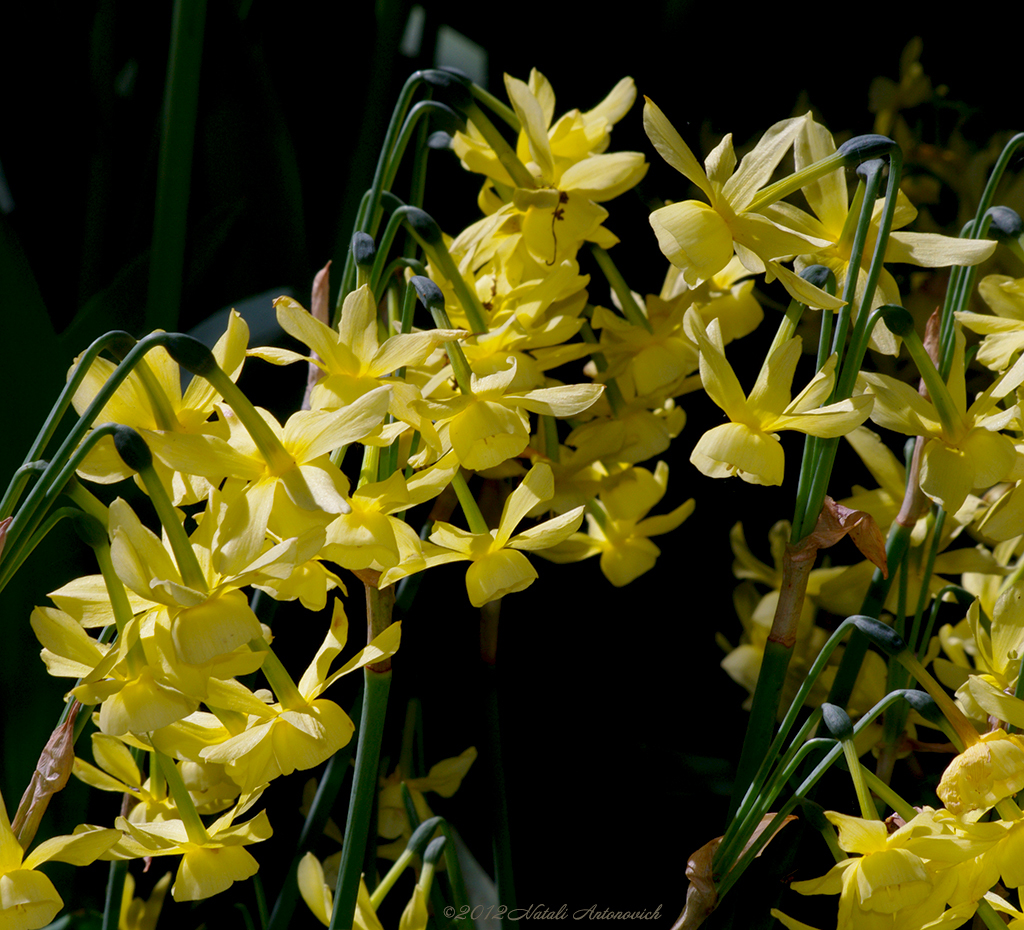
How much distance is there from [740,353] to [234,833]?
0.61m

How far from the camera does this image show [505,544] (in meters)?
0.40

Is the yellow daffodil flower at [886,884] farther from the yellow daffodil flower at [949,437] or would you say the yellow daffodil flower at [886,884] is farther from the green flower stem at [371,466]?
the green flower stem at [371,466]

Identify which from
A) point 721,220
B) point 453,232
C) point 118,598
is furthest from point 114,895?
point 453,232

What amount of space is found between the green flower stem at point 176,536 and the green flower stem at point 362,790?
109 millimetres

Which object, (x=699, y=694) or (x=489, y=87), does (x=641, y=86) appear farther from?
(x=699, y=694)

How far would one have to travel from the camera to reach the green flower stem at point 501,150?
0.48 meters

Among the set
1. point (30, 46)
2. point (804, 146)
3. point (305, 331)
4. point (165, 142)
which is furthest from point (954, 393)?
point (30, 46)

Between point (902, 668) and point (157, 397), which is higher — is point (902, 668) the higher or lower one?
the lower one

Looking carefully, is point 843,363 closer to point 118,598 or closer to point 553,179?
point 553,179

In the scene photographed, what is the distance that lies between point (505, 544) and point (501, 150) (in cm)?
21

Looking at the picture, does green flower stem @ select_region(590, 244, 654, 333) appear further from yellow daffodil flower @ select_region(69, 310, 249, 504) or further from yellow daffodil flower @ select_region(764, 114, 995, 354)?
yellow daffodil flower @ select_region(69, 310, 249, 504)

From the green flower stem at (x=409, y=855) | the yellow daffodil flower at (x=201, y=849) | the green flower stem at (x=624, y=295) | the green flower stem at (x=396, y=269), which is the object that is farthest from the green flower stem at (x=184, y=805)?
the green flower stem at (x=624, y=295)

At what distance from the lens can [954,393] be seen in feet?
1.41

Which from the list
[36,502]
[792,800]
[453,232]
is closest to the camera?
[36,502]
